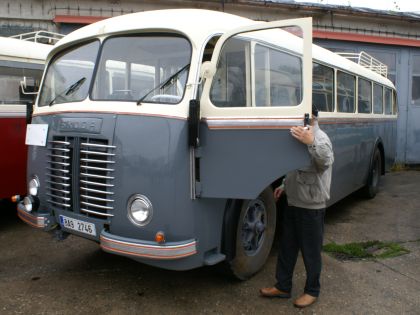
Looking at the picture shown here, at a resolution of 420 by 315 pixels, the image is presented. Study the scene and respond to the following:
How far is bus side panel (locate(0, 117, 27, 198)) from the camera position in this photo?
218 inches

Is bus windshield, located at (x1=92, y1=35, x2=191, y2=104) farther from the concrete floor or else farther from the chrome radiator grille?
the concrete floor

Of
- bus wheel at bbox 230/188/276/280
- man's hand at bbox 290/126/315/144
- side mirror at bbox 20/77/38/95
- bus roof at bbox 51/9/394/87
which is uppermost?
bus roof at bbox 51/9/394/87

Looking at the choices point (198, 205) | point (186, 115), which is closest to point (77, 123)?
point (186, 115)

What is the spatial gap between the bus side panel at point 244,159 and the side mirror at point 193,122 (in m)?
0.11

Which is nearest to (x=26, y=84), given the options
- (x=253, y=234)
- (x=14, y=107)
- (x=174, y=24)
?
(x=14, y=107)

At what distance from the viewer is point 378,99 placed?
7812mm

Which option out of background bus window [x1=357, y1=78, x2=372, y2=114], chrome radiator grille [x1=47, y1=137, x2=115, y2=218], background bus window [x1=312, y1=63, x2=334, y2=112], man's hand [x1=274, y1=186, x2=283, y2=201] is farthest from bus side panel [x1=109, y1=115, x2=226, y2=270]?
background bus window [x1=357, y1=78, x2=372, y2=114]

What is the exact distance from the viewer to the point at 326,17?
11758mm

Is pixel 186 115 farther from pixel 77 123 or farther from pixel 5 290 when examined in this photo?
pixel 5 290

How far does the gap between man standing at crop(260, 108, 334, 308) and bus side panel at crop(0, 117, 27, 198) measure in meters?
3.58

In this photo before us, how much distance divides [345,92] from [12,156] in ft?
14.4

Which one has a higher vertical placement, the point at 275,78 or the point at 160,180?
the point at 275,78

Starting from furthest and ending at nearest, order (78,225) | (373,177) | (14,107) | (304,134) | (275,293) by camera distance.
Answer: (373,177)
(14,107)
(275,293)
(78,225)
(304,134)

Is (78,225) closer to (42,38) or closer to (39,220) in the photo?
(39,220)
